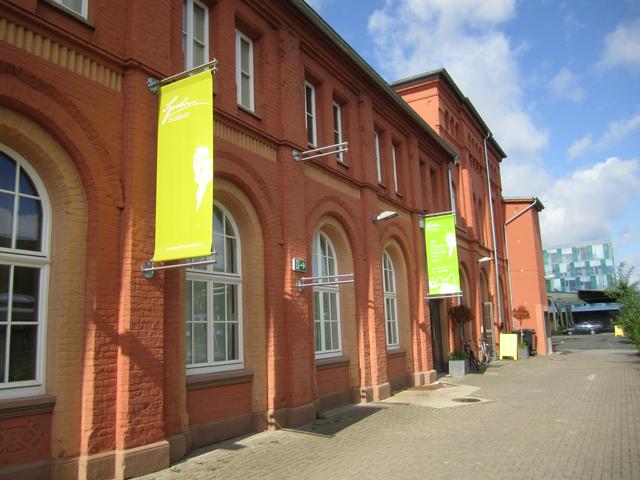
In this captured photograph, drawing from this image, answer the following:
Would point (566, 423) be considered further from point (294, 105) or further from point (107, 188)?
point (107, 188)

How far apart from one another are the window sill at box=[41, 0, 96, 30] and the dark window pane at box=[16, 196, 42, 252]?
7.69ft

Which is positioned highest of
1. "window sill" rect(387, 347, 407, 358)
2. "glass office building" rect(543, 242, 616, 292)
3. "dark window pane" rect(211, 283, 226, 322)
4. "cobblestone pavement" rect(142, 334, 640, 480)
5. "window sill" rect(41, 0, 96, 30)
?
"glass office building" rect(543, 242, 616, 292)

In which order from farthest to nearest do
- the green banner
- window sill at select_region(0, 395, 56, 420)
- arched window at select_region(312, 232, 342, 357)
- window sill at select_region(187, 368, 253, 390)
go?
the green banner → arched window at select_region(312, 232, 342, 357) → window sill at select_region(187, 368, 253, 390) → window sill at select_region(0, 395, 56, 420)

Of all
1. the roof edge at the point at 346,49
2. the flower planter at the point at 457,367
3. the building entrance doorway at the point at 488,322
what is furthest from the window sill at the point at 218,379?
the building entrance doorway at the point at 488,322

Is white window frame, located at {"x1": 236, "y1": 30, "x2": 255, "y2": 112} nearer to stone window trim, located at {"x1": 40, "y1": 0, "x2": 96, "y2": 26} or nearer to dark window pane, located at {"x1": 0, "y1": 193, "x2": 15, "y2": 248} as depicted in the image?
stone window trim, located at {"x1": 40, "y1": 0, "x2": 96, "y2": 26}

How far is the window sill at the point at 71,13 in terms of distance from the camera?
6.56 meters

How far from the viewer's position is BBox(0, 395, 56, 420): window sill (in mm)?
5645

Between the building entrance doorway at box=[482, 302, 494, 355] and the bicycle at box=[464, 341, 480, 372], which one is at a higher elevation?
the building entrance doorway at box=[482, 302, 494, 355]

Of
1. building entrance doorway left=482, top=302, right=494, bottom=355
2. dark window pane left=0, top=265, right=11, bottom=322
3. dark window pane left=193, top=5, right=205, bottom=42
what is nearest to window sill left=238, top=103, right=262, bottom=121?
dark window pane left=193, top=5, right=205, bottom=42

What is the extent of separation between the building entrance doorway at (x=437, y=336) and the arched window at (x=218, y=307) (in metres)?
10.8

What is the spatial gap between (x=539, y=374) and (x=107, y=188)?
16.7 metres

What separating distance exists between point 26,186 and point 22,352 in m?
1.91

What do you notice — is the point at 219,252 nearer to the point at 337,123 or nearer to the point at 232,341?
the point at 232,341

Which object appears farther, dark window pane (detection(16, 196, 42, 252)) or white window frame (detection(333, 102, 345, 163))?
white window frame (detection(333, 102, 345, 163))
